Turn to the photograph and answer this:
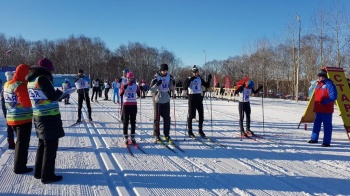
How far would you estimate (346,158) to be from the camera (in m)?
5.67

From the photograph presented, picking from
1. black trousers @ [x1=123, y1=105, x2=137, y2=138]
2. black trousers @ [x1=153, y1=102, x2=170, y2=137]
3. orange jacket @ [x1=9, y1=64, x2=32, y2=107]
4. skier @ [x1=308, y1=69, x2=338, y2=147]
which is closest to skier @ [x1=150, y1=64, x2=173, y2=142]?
black trousers @ [x1=153, y1=102, x2=170, y2=137]

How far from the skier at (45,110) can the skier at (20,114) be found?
2.08 ft

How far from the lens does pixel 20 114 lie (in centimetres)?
468

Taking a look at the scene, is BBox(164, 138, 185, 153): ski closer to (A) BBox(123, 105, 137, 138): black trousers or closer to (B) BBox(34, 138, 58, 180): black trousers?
(A) BBox(123, 105, 137, 138): black trousers

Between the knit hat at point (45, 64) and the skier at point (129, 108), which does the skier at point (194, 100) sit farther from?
the knit hat at point (45, 64)

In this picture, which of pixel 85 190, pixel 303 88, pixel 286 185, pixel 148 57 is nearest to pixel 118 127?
pixel 85 190

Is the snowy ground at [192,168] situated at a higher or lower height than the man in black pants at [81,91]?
lower

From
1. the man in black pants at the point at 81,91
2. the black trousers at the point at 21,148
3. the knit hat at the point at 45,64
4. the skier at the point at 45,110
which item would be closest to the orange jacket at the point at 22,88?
the black trousers at the point at 21,148

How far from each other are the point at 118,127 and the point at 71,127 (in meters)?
1.64

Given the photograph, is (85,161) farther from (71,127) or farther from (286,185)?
(71,127)

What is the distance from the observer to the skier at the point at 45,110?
400 centimetres

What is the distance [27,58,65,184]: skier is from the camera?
13.1ft

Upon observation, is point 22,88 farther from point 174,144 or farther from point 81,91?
point 81,91

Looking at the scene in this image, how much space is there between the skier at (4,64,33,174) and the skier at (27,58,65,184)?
0.63 metres
